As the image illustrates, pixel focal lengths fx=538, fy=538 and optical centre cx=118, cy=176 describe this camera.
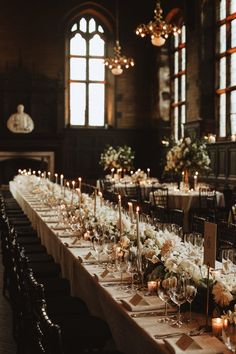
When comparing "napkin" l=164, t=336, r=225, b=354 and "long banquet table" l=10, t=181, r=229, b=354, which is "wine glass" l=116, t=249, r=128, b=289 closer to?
"long banquet table" l=10, t=181, r=229, b=354

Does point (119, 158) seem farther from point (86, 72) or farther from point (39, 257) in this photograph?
point (39, 257)

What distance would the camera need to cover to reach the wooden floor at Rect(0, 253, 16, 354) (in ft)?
14.8

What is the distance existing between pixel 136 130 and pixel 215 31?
533 centimetres

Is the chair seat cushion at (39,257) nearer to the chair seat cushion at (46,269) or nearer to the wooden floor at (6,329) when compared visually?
the chair seat cushion at (46,269)

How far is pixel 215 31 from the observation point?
15398 mm

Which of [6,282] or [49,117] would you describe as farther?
[49,117]

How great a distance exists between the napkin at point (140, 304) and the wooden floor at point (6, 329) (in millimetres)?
1828

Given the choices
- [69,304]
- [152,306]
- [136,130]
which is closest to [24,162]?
[136,130]

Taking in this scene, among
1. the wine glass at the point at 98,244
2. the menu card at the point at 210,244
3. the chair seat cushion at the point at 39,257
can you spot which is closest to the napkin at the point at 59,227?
the chair seat cushion at the point at 39,257

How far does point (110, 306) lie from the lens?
10.9ft

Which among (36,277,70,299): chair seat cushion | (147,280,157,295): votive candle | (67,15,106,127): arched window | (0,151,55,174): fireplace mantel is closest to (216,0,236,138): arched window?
(67,15,106,127): arched window

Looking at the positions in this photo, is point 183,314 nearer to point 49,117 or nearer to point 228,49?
point 228,49

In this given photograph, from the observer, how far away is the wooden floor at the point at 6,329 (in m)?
4.52

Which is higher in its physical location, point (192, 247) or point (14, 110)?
point (14, 110)
